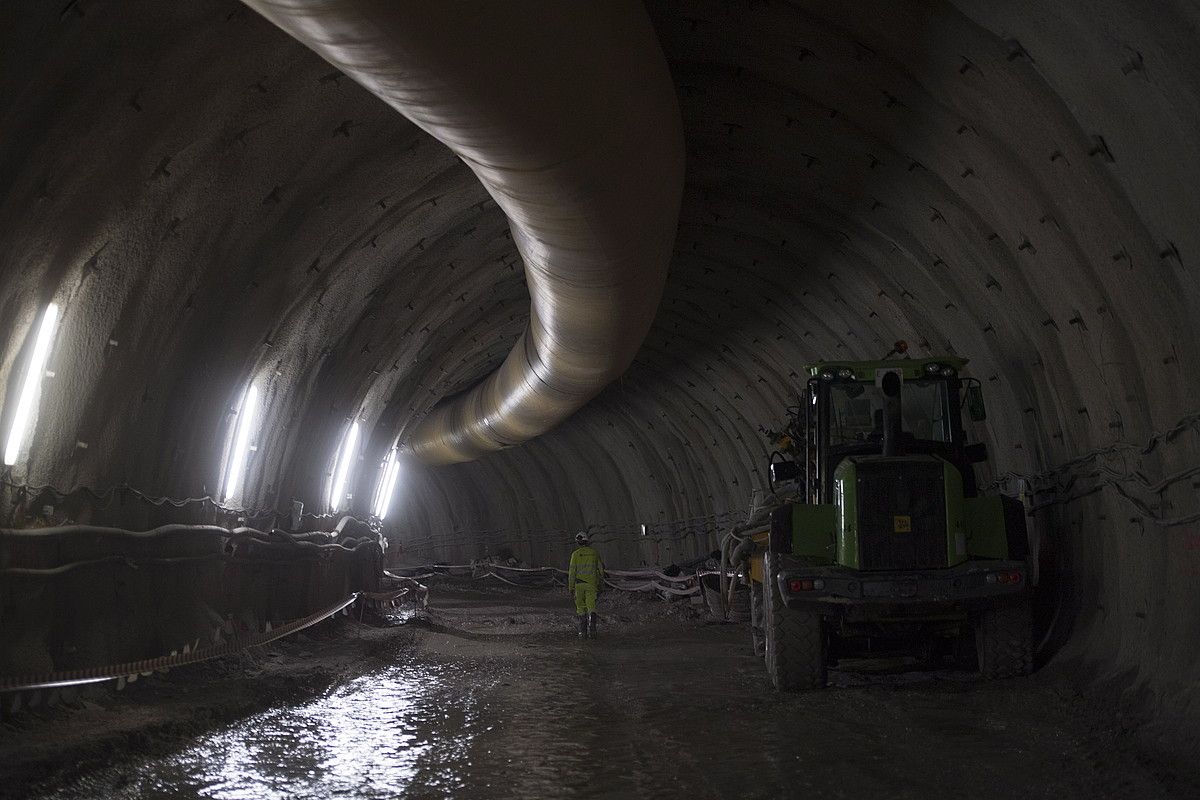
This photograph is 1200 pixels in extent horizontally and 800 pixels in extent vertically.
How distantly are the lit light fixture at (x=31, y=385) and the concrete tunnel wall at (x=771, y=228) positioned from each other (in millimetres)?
122

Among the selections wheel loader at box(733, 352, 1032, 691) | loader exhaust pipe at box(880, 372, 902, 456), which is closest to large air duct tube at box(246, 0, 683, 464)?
loader exhaust pipe at box(880, 372, 902, 456)

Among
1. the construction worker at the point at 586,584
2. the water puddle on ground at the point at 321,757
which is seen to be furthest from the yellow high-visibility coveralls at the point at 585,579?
the water puddle on ground at the point at 321,757

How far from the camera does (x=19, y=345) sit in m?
5.78

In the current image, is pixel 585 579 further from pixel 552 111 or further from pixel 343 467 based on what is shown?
pixel 552 111

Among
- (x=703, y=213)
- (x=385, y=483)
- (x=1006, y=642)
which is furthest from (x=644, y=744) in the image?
(x=385, y=483)

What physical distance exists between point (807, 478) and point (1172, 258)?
378cm

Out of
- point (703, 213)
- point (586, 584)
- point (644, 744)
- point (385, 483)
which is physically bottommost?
point (644, 744)

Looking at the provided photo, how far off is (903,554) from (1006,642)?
3.09 feet

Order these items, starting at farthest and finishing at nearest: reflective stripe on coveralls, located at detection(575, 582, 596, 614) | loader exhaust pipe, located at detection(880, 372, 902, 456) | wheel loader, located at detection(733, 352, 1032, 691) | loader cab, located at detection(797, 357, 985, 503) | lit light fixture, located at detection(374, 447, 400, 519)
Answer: lit light fixture, located at detection(374, 447, 400, 519), reflective stripe on coveralls, located at detection(575, 582, 596, 614), loader cab, located at detection(797, 357, 985, 503), loader exhaust pipe, located at detection(880, 372, 902, 456), wheel loader, located at detection(733, 352, 1032, 691)

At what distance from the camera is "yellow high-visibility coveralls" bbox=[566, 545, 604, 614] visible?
13.0m

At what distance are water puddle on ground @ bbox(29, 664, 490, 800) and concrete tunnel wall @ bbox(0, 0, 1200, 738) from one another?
187cm

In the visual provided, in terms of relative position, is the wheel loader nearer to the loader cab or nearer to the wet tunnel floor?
the loader cab

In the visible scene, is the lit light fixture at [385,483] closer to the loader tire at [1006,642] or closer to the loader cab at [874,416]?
the loader cab at [874,416]

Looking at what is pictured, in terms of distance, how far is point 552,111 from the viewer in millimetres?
4730
